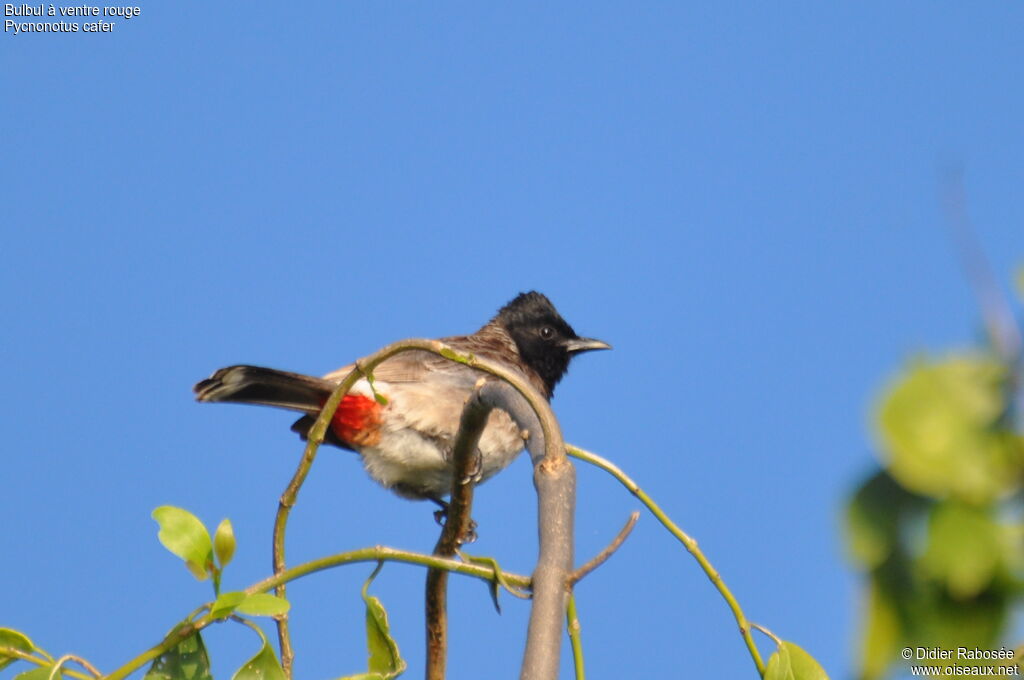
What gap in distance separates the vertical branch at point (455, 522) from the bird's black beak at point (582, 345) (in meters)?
3.46

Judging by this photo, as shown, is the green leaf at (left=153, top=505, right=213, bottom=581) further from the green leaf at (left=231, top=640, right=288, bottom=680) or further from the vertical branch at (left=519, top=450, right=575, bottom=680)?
the vertical branch at (left=519, top=450, right=575, bottom=680)

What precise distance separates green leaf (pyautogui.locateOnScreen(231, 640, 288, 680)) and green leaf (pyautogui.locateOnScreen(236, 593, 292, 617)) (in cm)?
19

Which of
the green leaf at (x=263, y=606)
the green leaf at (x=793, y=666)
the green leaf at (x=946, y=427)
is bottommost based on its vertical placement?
the green leaf at (x=793, y=666)

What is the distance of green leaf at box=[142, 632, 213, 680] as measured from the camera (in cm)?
182

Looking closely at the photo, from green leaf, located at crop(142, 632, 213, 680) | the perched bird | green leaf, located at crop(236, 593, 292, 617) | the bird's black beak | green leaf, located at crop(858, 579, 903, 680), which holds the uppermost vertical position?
the bird's black beak

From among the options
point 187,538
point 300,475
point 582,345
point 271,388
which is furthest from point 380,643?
point 582,345

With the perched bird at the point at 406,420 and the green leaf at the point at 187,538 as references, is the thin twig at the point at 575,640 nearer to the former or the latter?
the green leaf at the point at 187,538

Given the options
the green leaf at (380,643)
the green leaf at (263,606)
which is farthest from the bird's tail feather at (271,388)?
the green leaf at (263,606)

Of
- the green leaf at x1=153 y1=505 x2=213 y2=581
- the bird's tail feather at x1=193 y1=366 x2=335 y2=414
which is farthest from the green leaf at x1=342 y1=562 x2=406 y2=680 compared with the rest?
the bird's tail feather at x1=193 y1=366 x2=335 y2=414

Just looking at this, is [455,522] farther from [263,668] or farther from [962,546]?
[962,546]

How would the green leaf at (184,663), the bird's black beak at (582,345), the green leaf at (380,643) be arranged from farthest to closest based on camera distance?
Result: the bird's black beak at (582,345), the green leaf at (380,643), the green leaf at (184,663)

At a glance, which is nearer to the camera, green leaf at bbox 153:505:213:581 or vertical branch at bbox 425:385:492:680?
green leaf at bbox 153:505:213:581

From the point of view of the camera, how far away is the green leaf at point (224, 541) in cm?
185

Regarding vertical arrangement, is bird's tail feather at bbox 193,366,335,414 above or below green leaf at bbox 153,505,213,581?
above
